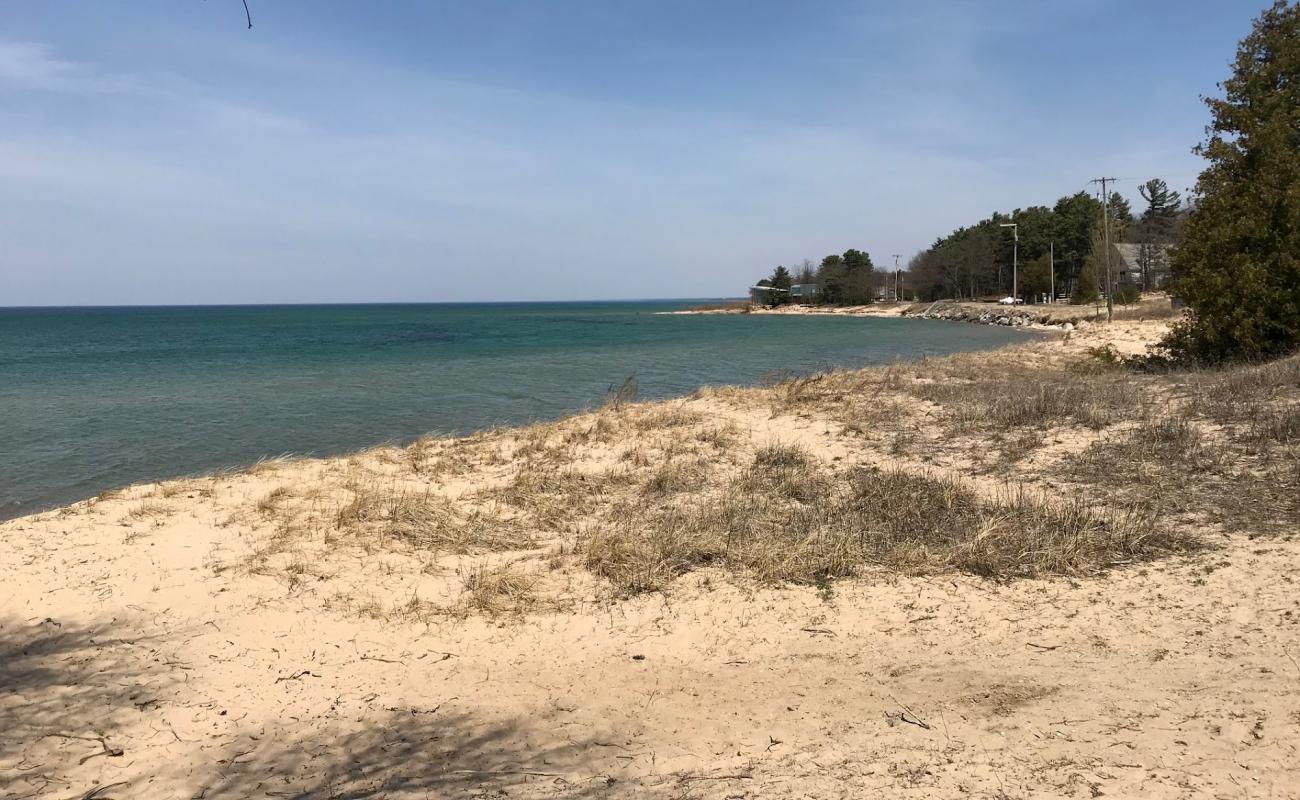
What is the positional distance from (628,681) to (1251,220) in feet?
66.5

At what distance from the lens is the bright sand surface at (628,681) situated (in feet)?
14.0

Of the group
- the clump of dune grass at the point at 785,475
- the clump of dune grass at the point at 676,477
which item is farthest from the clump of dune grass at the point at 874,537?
the clump of dune grass at the point at 676,477

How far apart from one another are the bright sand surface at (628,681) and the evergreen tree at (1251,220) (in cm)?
1474

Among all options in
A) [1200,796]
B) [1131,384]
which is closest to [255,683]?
[1200,796]

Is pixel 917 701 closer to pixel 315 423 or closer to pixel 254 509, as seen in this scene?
pixel 254 509

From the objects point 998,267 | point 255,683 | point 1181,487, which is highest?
point 998,267

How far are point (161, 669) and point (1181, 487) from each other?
10.2 meters

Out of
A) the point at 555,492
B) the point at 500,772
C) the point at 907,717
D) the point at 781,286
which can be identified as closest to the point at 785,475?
the point at 555,492

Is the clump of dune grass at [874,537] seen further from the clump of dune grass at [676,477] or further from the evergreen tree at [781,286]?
the evergreen tree at [781,286]

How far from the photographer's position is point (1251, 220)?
18.4 m

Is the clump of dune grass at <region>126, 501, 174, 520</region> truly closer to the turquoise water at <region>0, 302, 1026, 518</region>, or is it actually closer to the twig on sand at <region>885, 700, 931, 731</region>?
the turquoise water at <region>0, 302, 1026, 518</region>

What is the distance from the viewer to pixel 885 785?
159 inches

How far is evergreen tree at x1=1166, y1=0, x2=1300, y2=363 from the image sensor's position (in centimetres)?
1809

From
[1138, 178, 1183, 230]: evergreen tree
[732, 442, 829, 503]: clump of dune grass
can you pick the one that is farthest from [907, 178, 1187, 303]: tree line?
[732, 442, 829, 503]: clump of dune grass
